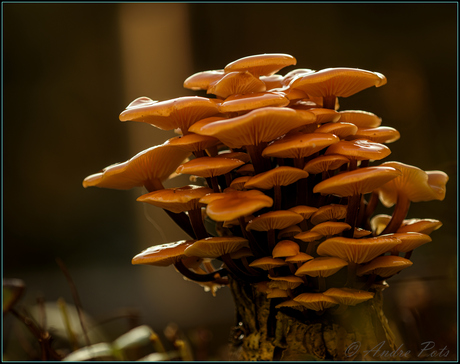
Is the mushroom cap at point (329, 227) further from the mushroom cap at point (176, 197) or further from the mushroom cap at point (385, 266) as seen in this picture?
the mushroom cap at point (176, 197)

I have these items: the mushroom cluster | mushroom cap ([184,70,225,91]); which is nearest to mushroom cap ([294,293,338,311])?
the mushroom cluster

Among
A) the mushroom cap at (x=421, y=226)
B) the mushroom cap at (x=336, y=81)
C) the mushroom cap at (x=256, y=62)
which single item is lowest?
the mushroom cap at (x=421, y=226)

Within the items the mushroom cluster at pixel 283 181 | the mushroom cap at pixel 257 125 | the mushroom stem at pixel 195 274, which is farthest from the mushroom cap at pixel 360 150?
the mushroom stem at pixel 195 274

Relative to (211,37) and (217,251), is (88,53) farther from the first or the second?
(217,251)

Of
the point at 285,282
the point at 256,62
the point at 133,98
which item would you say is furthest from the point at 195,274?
the point at 133,98

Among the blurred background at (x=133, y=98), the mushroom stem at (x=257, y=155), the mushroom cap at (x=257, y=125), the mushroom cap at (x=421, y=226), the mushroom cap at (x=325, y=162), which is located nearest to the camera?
the mushroom cap at (x=257, y=125)

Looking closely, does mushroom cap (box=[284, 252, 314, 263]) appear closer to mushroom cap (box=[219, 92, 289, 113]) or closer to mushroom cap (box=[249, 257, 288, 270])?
mushroom cap (box=[249, 257, 288, 270])

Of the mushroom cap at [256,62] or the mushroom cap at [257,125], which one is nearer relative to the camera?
the mushroom cap at [257,125]
